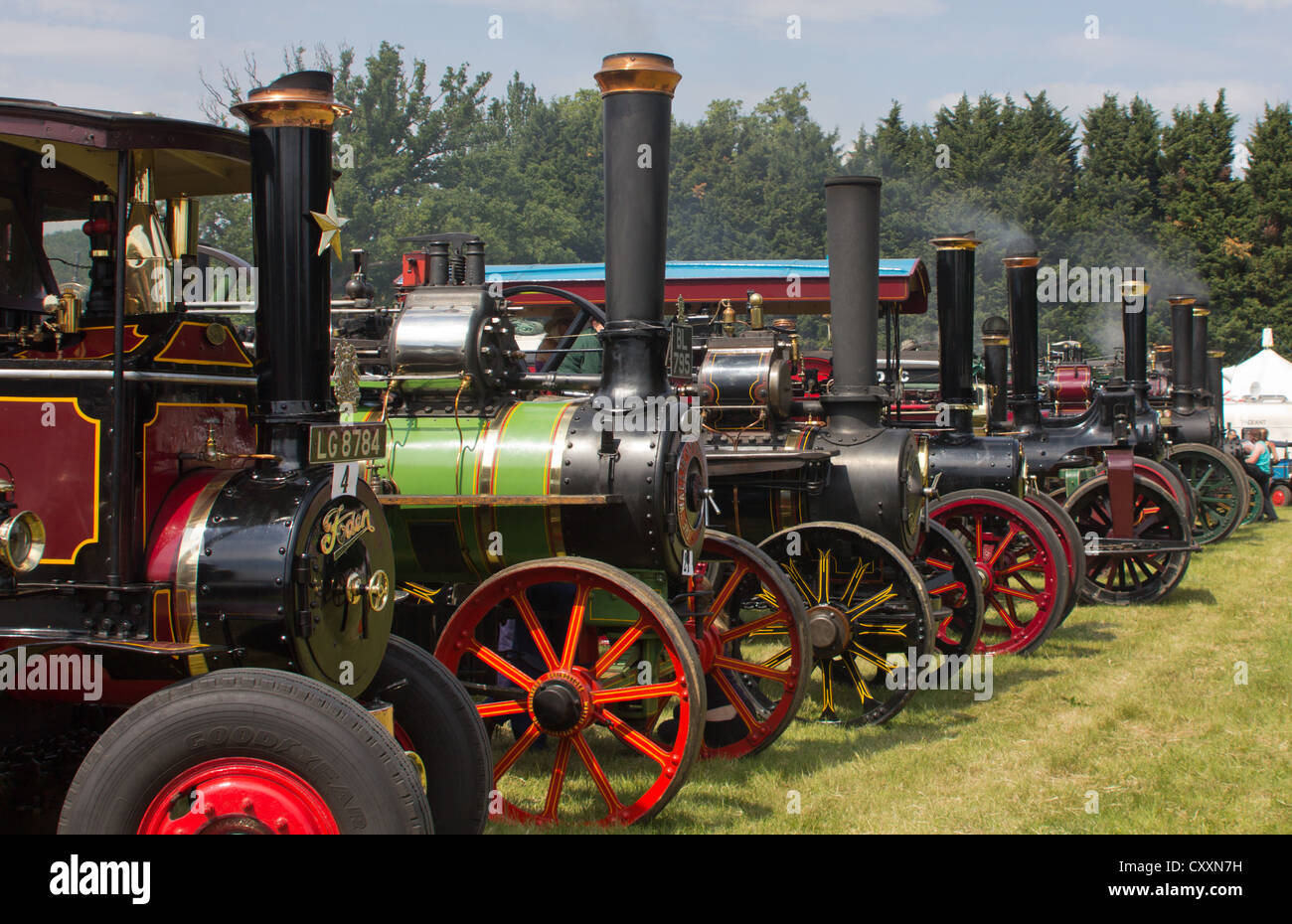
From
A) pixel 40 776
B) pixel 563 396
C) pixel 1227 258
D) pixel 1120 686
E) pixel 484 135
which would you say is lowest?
pixel 1120 686

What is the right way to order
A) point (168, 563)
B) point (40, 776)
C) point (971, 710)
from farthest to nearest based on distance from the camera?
point (971, 710), point (40, 776), point (168, 563)

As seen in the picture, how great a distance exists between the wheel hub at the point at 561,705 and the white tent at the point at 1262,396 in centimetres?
1946

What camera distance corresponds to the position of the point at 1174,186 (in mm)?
33531

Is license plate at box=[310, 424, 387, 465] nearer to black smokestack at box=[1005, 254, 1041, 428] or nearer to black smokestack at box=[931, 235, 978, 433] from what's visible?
black smokestack at box=[931, 235, 978, 433]

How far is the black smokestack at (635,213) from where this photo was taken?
4.64m

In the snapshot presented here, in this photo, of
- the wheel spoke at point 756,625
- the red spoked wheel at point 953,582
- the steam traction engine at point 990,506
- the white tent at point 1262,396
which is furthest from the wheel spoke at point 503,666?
the white tent at point 1262,396

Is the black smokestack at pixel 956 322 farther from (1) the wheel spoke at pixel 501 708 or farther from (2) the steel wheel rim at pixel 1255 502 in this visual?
(2) the steel wheel rim at pixel 1255 502

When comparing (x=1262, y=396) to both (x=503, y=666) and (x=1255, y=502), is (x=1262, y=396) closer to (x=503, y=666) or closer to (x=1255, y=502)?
(x=1255, y=502)

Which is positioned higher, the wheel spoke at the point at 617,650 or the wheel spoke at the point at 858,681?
the wheel spoke at the point at 617,650

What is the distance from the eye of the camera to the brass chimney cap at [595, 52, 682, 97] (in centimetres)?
463

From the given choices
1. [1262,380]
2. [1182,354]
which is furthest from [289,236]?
[1262,380]

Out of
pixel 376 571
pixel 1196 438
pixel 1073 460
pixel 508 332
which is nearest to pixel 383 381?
pixel 508 332

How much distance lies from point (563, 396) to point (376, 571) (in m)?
2.10

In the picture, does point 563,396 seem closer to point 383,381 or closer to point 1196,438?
point 383,381
